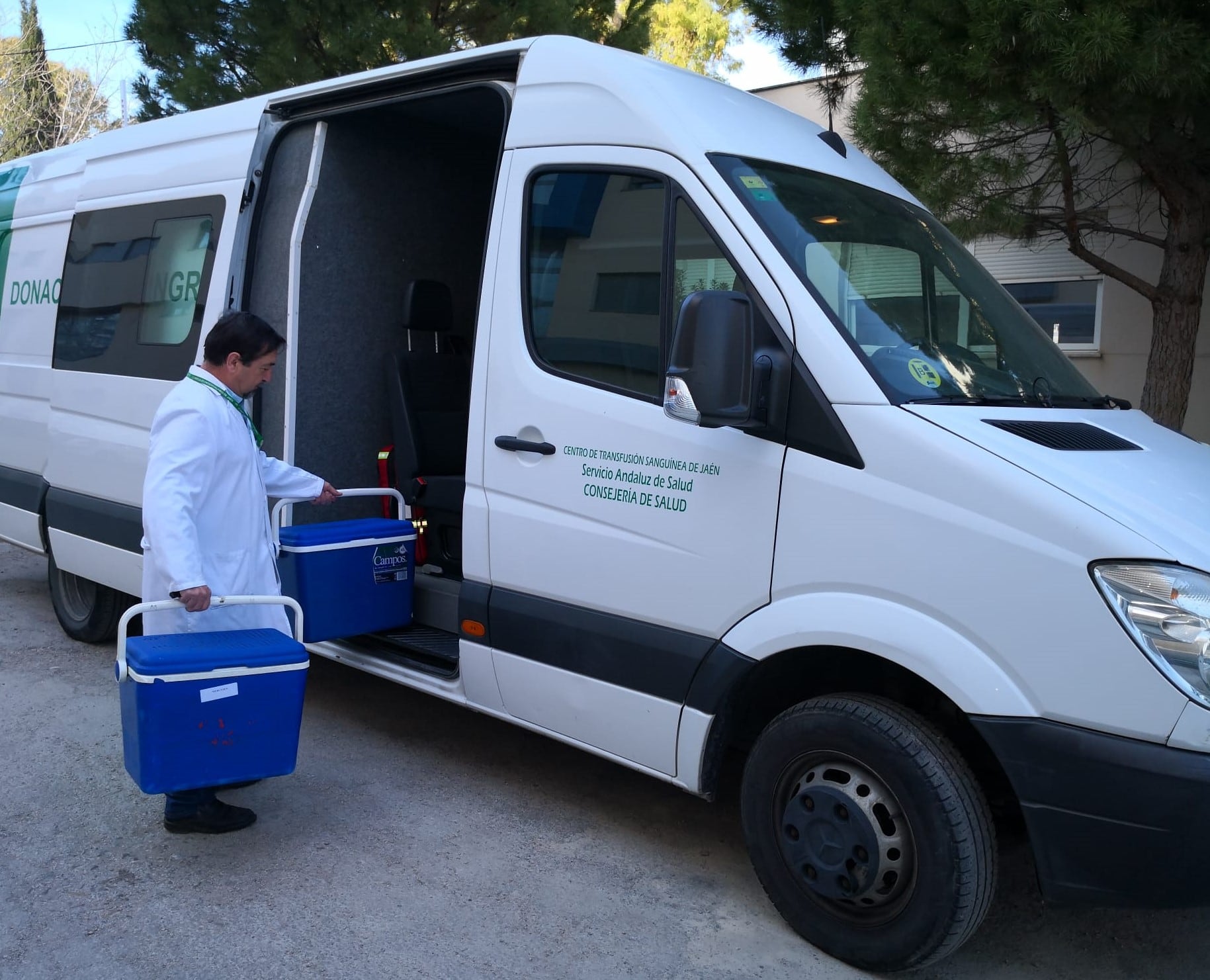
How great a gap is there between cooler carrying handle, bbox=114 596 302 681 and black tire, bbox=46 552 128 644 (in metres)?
2.45

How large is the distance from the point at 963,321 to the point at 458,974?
8.19 ft

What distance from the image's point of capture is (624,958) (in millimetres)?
3264

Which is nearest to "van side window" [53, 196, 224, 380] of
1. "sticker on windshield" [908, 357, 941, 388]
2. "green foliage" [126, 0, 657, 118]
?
"sticker on windshield" [908, 357, 941, 388]

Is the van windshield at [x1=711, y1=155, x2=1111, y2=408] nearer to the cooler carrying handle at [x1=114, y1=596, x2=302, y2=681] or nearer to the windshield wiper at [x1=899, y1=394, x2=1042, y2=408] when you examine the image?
the windshield wiper at [x1=899, y1=394, x2=1042, y2=408]

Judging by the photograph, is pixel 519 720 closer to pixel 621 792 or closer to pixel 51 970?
pixel 621 792

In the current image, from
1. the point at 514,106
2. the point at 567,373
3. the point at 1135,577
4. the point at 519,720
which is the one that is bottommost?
the point at 519,720

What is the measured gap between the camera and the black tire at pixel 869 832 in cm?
297

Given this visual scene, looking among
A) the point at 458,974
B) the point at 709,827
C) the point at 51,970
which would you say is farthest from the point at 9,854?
the point at 709,827

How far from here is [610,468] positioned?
3.63 meters

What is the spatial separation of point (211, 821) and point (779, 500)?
225cm

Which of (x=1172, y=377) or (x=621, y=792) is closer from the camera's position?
(x=621, y=792)

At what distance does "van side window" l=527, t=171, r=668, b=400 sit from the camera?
3633 mm

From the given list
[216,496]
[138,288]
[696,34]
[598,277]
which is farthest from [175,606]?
[696,34]

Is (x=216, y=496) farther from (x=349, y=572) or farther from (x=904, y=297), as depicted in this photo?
(x=904, y=297)
